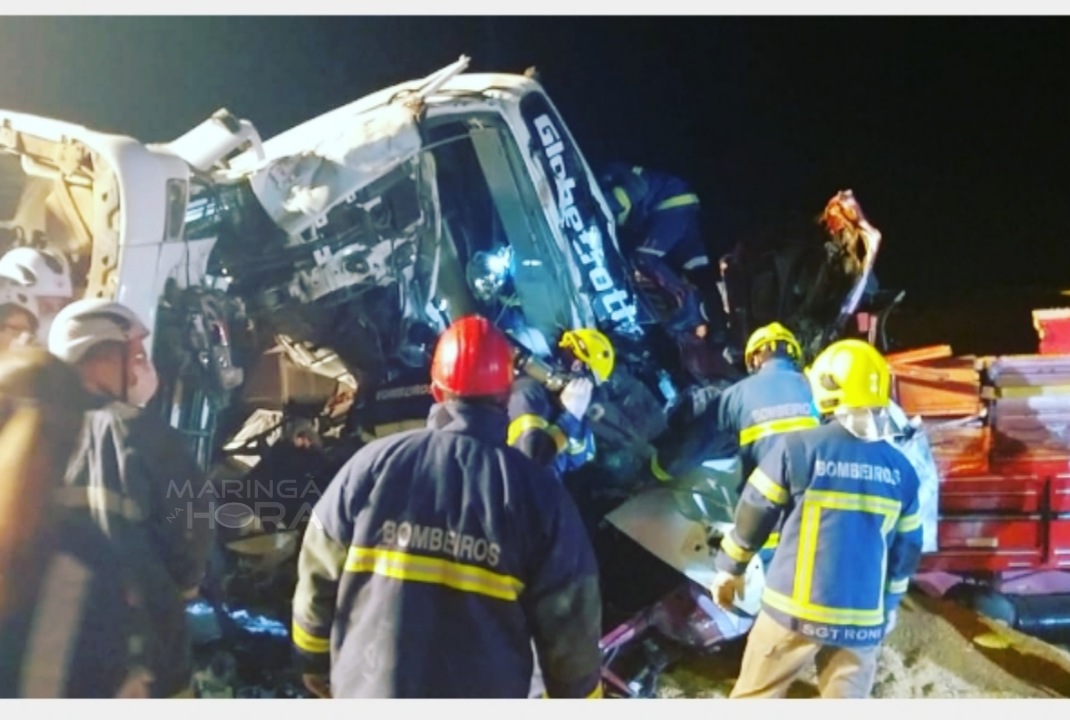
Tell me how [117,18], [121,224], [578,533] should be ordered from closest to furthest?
[578,533] → [121,224] → [117,18]

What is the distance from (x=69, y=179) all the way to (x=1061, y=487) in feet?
8.86

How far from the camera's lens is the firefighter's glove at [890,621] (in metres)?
2.76

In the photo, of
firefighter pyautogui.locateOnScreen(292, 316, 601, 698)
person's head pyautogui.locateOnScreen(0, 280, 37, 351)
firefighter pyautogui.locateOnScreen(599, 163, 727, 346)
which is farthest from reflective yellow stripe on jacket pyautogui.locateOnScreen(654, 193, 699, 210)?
person's head pyautogui.locateOnScreen(0, 280, 37, 351)

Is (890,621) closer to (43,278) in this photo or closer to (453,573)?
(453,573)

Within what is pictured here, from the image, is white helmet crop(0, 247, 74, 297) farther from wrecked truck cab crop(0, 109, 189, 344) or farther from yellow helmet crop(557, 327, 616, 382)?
yellow helmet crop(557, 327, 616, 382)

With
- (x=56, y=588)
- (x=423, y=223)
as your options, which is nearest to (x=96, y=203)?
(x=423, y=223)

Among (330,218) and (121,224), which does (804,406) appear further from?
(121,224)

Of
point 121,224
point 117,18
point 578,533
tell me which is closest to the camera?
point 578,533

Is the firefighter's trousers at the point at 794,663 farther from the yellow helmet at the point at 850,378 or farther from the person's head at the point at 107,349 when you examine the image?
the person's head at the point at 107,349

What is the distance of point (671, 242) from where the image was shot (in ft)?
9.70

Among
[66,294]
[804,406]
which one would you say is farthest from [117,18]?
[804,406]

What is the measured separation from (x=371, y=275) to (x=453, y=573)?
2.83 ft

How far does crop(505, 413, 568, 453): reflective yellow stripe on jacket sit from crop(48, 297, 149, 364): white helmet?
37.7 inches

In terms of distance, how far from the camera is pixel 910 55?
3.03 meters
